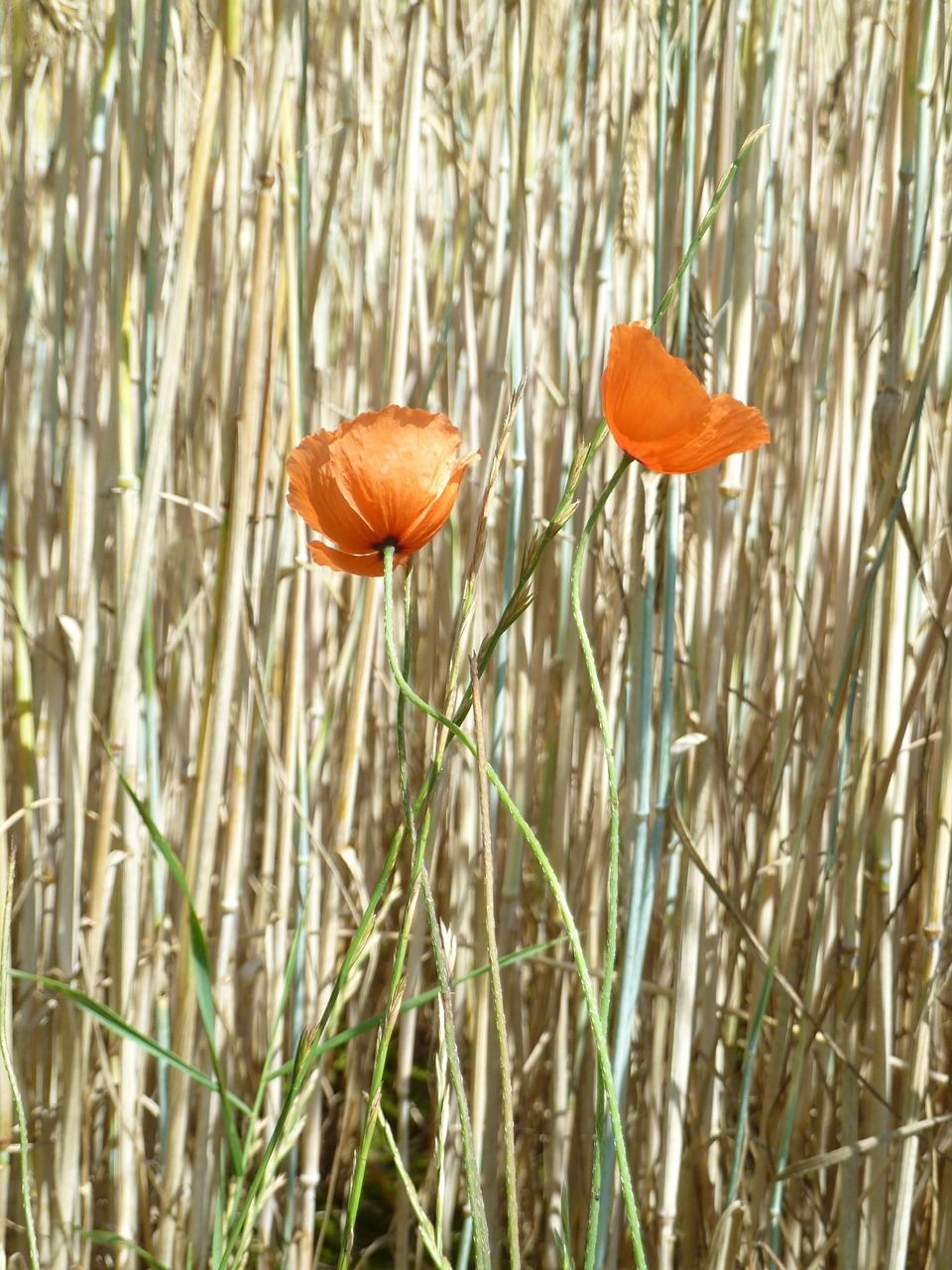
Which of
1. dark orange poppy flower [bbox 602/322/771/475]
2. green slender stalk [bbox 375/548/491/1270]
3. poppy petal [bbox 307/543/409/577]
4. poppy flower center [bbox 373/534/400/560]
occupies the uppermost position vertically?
dark orange poppy flower [bbox 602/322/771/475]

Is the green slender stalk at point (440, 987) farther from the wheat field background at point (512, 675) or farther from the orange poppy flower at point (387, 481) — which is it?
the wheat field background at point (512, 675)

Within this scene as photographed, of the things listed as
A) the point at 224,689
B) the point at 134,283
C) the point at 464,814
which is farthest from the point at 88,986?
the point at 134,283

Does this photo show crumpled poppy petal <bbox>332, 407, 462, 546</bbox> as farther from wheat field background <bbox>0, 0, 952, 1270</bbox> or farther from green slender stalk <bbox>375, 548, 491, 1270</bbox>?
wheat field background <bbox>0, 0, 952, 1270</bbox>

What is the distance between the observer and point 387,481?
1.13ft

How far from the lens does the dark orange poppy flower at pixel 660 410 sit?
0.33 metres

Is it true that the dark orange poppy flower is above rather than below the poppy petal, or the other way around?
above

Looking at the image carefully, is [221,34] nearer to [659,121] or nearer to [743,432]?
[659,121]

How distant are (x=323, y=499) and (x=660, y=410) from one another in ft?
0.36

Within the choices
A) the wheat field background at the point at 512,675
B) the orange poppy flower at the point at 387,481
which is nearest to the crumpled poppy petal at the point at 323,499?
the orange poppy flower at the point at 387,481

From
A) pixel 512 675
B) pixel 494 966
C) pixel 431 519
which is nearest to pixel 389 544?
pixel 431 519

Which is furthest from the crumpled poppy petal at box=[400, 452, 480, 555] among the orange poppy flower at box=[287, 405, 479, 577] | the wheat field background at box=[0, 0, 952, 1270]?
the wheat field background at box=[0, 0, 952, 1270]

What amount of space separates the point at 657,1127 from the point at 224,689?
48 cm

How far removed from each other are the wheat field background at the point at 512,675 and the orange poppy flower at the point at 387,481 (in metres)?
0.24

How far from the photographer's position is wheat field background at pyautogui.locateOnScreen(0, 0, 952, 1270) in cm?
69
